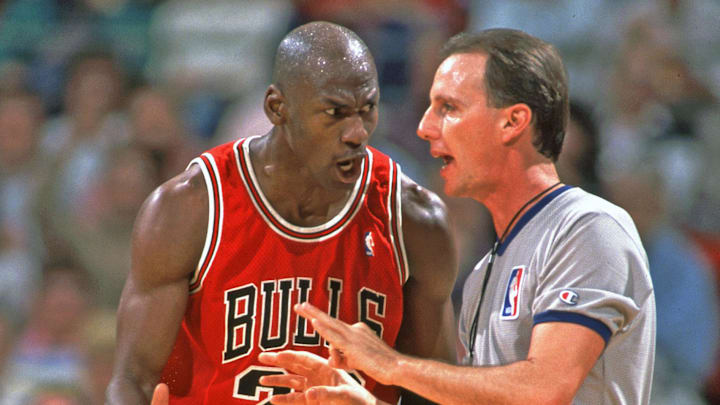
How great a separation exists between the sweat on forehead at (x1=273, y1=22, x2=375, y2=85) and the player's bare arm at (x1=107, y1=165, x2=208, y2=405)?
1.52 ft

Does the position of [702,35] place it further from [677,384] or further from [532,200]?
[532,200]

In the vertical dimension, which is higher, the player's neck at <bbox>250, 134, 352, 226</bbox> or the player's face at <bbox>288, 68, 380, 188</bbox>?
the player's face at <bbox>288, 68, 380, 188</bbox>

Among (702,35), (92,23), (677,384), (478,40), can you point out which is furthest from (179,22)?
(478,40)

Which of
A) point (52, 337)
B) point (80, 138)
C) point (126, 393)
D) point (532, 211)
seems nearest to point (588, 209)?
point (532, 211)

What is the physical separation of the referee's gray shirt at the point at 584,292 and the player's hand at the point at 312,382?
1.17 ft

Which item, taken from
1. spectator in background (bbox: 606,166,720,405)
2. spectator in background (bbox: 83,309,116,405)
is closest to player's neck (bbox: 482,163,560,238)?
spectator in background (bbox: 606,166,720,405)

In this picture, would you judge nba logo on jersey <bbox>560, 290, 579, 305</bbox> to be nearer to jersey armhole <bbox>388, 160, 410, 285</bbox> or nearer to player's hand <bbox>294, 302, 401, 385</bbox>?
player's hand <bbox>294, 302, 401, 385</bbox>

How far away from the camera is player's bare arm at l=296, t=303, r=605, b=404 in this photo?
2.23m

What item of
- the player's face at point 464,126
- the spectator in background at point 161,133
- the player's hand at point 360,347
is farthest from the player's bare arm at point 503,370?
the spectator in background at point 161,133

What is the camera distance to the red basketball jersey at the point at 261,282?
298 centimetres

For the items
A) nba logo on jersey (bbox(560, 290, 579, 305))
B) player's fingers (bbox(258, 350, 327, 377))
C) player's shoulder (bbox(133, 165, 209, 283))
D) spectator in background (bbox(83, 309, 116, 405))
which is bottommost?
spectator in background (bbox(83, 309, 116, 405))

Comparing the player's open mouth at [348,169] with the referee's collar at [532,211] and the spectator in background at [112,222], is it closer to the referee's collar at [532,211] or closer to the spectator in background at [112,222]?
the referee's collar at [532,211]

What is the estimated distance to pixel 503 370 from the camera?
2.30 metres

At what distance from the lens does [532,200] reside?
8.57ft
